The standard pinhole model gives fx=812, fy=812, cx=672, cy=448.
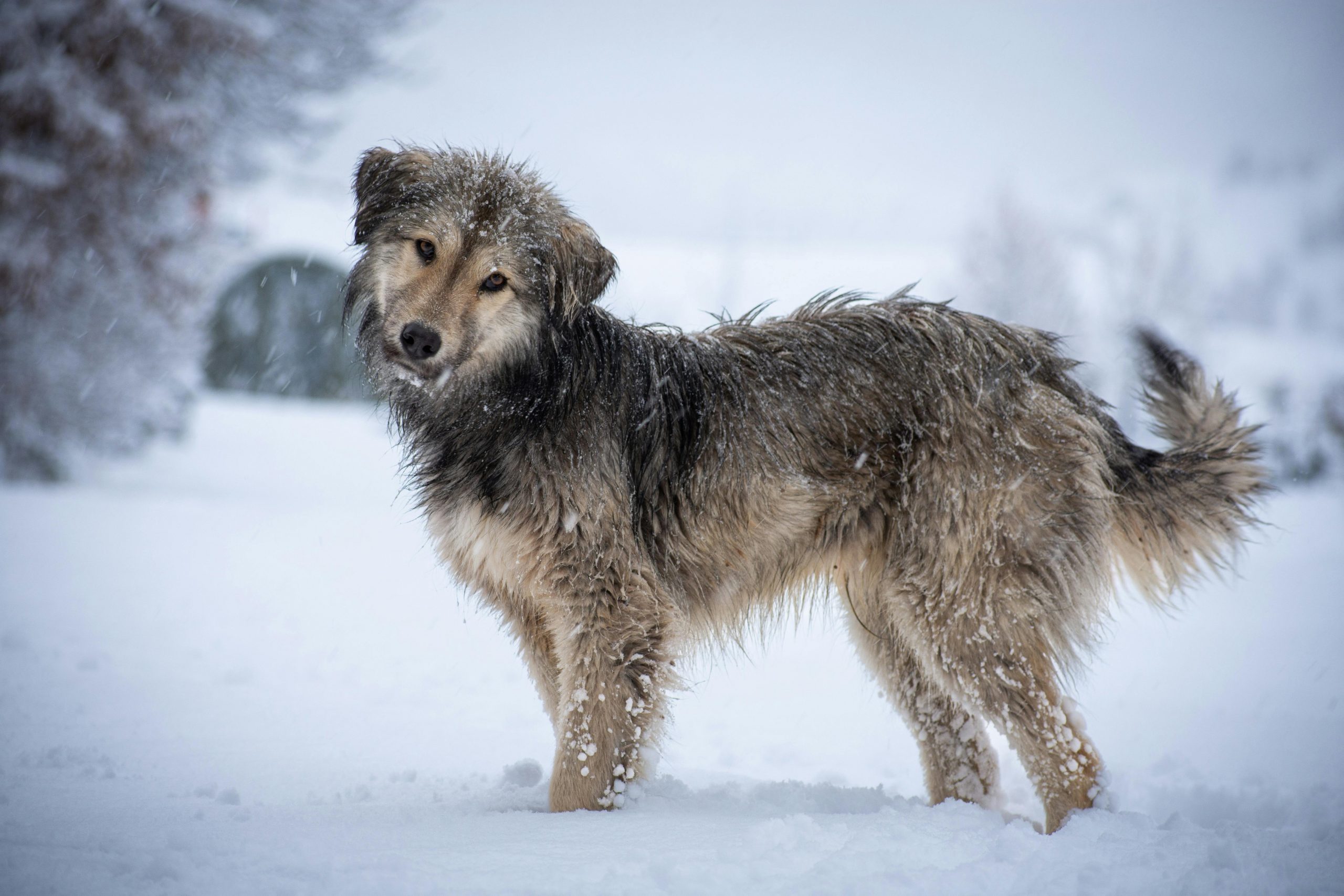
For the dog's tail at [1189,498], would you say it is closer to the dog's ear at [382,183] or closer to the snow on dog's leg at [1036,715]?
the snow on dog's leg at [1036,715]

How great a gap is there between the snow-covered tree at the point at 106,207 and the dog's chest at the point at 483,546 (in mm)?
10270

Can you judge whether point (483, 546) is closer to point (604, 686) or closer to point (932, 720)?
point (604, 686)

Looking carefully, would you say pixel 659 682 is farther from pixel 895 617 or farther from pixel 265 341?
pixel 265 341

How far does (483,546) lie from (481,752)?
4.71ft

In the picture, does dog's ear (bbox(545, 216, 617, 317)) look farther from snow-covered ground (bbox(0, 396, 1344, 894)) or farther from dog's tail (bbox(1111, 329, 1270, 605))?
dog's tail (bbox(1111, 329, 1270, 605))

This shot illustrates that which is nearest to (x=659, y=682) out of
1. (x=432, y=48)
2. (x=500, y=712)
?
(x=500, y=712)

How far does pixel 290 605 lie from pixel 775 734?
439cm

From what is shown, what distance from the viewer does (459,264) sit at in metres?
2.94

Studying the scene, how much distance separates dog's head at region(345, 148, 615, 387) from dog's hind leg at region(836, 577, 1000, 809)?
5.70ft

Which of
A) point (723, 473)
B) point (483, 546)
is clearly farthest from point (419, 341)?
point (723, 473)

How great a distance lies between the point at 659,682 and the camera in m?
3.08

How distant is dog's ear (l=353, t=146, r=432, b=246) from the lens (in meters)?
3.19

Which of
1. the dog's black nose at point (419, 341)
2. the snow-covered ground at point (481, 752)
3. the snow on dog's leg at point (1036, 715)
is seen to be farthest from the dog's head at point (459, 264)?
the snow on dog's leg at point (1036, 715)

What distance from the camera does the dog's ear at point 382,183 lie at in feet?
10.5
